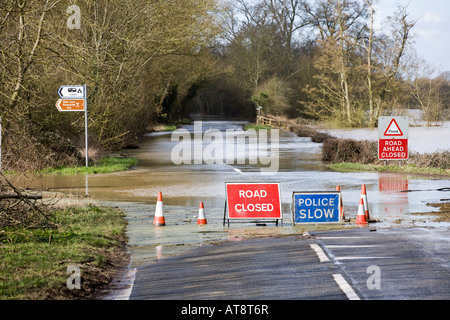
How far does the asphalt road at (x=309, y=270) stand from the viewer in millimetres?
7863

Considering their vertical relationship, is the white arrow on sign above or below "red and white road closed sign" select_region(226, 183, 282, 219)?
above

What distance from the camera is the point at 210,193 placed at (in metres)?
20.0

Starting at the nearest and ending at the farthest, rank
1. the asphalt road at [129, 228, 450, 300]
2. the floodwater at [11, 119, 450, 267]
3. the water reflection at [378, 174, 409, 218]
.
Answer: the asphalt road at [129, 228, 450, 300] < the floodwater at [11, 119, 450, 267] < the water reflection at [378, 174, 409, 218]

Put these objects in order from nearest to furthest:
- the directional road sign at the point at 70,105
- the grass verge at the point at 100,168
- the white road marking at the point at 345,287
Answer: the white road marking at the point at 345,287 < the directional road sign at the point at 70,105 < the grass verge at the point at 100,168

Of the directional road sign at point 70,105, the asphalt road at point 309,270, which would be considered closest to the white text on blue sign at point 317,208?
the asphalt road at point 309,270

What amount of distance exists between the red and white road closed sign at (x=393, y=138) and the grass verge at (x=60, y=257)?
14509 mm

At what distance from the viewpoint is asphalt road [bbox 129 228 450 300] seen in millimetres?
7863

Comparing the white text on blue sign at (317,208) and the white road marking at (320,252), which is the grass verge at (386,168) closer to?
the white text on blue sign at (317,208)

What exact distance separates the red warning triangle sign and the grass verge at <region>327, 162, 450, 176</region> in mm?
1445

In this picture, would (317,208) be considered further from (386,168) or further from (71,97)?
(71,97)

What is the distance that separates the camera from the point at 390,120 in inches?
1027

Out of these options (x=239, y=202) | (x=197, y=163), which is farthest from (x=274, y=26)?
(x=239, y=202)

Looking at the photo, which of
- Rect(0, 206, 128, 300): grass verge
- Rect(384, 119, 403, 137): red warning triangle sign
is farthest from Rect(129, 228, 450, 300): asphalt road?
Rect(384, 119, 403, 137): red warning triangle sign

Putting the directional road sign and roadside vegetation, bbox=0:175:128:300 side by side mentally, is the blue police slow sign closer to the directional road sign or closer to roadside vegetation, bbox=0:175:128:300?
roadside vegetation, bbox=0:175:128:300
